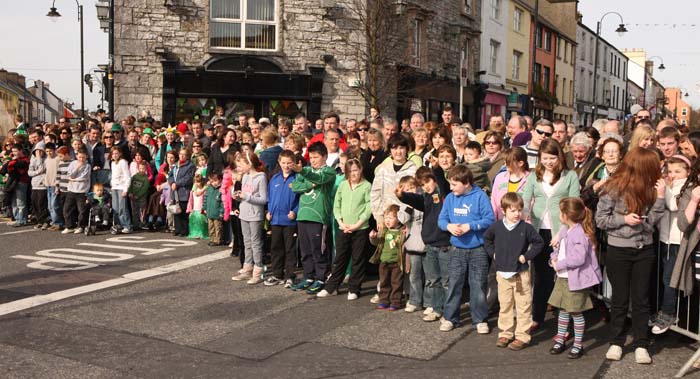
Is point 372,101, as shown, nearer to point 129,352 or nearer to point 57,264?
point 57,264

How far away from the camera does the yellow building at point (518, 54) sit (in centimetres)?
3434

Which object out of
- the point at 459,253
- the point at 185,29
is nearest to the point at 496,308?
the point at 459,253

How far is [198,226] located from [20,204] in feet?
13.8

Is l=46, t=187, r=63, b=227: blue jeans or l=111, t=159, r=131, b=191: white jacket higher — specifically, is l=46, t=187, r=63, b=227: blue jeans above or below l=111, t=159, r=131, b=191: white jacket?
below

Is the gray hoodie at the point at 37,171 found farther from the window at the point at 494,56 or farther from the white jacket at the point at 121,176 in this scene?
the window at the point at 494,56

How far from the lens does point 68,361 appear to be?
221 inches

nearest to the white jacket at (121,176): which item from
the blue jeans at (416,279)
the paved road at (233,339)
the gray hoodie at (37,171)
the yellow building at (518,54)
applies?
the gray hoodie at (37,171)

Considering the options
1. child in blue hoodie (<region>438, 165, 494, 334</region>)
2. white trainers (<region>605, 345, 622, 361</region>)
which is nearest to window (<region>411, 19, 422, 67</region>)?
child in blue hoodie (<region>438, 165, 494, 334</region>)

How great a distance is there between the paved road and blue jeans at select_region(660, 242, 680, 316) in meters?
0.36

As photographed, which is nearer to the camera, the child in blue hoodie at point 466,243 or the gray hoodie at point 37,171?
the child in blue hoodie at point 466,243

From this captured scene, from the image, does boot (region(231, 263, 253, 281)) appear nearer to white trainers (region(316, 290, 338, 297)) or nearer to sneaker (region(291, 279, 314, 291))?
sneaker (region(291, 279, 314, 291))

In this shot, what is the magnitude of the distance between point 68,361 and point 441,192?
3.84 metres

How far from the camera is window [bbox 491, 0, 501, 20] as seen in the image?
32156mm

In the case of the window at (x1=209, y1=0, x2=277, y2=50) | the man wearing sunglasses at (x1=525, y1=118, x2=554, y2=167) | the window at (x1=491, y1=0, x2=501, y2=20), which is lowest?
the man wearing sunglasses at (x1=525, y1=118, x2=554, y2=167)
